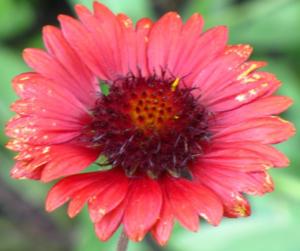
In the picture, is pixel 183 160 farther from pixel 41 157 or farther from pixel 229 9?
pixel 229 9

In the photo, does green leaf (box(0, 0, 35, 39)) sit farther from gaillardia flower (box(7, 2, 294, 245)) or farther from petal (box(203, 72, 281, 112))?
petal (box(203, 72, 281, 112))

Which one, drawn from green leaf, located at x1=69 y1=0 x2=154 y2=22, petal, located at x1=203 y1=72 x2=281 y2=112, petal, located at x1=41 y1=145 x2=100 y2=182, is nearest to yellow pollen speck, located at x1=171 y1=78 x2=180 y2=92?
petal, located at x1=203 y1=72 x2=281 y2=112

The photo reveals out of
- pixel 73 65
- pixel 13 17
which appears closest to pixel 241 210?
pixel 73 65

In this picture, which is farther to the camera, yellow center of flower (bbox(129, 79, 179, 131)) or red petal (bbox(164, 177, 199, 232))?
yellow center of flower (bbox(129, 79, 179, 131))

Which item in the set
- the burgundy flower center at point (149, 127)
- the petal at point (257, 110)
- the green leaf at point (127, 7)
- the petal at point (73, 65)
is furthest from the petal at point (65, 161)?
the green leaf at point (127, 7)

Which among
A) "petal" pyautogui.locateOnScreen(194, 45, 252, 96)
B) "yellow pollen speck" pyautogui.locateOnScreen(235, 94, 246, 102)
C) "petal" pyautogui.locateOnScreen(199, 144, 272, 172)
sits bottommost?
"petal" pyautogui.locateOnScreen(199, 144, 272, 172)

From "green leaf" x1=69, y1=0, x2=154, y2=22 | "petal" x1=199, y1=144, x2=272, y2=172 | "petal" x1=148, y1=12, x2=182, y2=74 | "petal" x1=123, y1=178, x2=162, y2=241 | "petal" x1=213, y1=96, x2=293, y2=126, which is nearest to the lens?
"petal" x1=123, y1=178, x2=162, y2=241

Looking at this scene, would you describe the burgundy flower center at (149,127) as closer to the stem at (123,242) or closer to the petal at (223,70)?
the petal at (223,70)

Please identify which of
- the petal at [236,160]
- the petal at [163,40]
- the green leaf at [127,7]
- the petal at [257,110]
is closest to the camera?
the petal at [236,160]
